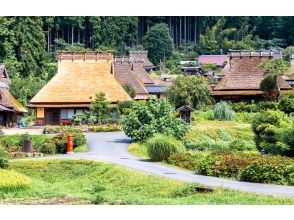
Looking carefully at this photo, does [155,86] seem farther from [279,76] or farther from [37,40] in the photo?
[279,76]

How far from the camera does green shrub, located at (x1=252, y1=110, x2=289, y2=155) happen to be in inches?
1079

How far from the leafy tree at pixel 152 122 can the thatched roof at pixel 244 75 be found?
17.4m

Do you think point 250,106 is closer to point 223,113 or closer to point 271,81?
point 271,81

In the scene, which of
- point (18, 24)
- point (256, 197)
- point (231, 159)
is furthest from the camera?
point (18, 24)

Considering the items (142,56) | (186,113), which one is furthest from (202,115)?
(142,56)

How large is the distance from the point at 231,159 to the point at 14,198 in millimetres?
6370

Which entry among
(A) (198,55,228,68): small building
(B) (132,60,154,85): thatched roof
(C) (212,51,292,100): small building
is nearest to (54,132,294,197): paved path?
(C) (212,51,292,100): small building

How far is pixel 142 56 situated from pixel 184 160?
150 feet

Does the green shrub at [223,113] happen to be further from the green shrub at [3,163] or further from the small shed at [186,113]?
the green shrub at [3,163]

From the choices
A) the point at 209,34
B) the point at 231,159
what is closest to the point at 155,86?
the point at 209,34

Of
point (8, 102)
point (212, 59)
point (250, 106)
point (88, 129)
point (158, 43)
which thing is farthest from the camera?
point (212, 59)

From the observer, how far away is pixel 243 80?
50.7 m

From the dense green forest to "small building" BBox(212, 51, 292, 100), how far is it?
12.1 metres

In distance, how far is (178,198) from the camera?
66.5 feet
